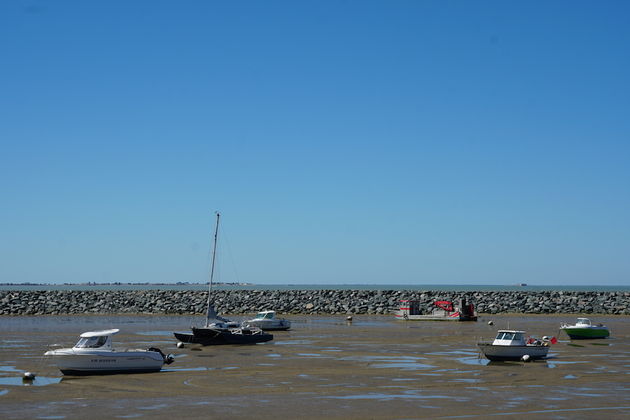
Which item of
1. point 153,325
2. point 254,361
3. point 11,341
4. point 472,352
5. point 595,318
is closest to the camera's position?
point 254,361

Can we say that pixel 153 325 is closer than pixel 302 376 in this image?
No

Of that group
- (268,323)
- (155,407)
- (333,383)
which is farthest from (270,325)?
(155,407)

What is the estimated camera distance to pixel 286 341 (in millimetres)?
57969

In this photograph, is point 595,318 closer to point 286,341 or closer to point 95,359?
point 286,341

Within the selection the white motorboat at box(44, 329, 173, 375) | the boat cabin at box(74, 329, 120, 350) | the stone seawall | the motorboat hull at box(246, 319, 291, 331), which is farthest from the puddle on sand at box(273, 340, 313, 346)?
the stone seawall

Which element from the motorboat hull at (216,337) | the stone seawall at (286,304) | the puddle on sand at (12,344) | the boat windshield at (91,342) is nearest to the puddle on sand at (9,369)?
the boat windshield at (91,342)

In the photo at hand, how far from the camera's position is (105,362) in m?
37.6

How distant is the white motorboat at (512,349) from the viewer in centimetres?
4294

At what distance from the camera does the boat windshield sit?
124 ft

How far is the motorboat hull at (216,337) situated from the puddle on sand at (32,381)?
1786 centimetres

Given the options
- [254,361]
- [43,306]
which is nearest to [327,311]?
[43,306]

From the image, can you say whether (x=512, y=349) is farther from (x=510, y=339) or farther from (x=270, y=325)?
→ (x=270, y=325)

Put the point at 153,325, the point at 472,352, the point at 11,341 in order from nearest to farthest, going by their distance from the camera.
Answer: the point at 472,352, the point at 11,341, the point at 153,325

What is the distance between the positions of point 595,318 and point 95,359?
67.5 m
